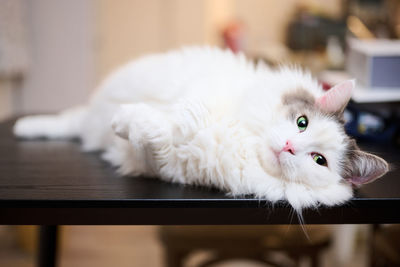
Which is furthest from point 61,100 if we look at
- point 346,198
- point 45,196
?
point 346,198

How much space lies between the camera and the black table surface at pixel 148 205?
0.66 m

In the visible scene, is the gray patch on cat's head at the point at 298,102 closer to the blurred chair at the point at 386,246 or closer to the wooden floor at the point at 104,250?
the blurred chair at the point at 386,246

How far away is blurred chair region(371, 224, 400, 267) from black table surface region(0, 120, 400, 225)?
0.53 metres

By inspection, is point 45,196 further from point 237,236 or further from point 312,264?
point 312,264

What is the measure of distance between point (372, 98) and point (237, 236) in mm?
665

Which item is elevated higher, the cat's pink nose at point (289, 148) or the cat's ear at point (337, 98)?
the cat's ear at point (337, 98)

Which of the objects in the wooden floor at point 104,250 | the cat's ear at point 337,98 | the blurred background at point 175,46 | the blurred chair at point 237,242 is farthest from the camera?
the wooden floor at point 104,250

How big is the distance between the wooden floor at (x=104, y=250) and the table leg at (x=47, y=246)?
3.21 ft

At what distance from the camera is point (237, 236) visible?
1401 millimetres

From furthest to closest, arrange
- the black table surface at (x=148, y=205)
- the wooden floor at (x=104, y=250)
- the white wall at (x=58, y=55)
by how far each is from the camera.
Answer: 1. the white wall at (x=58, y=55)
2. the wooden floor at (x=104, y=250)
3. the black table surface at (x=148, y=205)

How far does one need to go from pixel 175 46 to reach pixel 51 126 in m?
3.22

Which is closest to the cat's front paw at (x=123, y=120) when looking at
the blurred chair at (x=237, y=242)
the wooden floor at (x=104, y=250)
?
the blurred chair at (x=237, y=242)

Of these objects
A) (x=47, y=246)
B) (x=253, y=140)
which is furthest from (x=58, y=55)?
(x=253, y=140)

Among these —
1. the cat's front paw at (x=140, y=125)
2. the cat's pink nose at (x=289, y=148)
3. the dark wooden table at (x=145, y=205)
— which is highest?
the cat's front paw at (x=140, y=125)
